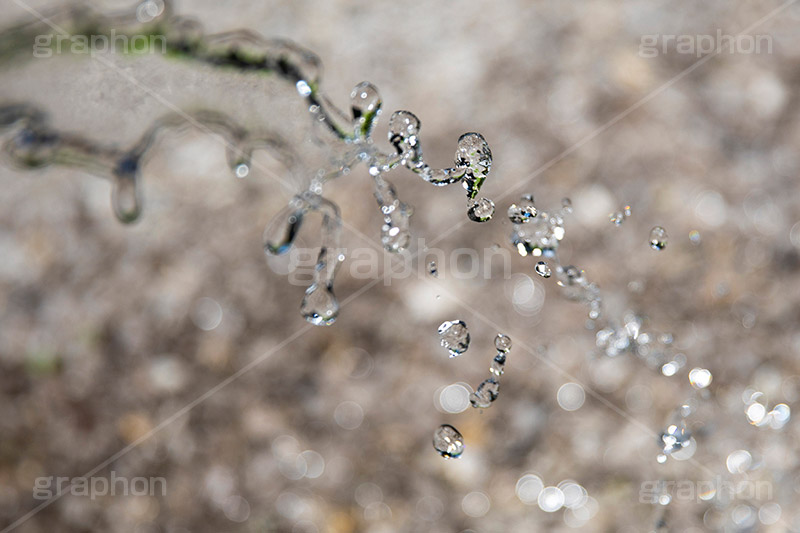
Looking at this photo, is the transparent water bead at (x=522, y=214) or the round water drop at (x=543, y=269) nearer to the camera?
the transparent water bead at (x=522, y=214)

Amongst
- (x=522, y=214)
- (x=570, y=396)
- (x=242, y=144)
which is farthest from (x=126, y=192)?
(x=570, y=396)

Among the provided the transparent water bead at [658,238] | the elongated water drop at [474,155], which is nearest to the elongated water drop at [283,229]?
the elongated water drop at [474,155]

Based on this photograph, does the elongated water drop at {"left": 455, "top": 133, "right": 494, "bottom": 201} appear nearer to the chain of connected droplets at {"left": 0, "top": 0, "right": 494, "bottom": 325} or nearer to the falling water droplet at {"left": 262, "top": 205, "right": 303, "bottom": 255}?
the chain of connected droplets at {"left": 0, "top": 0, "right": 494, "bottom": 325}

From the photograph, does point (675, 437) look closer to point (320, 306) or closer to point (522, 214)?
point (522, 214)

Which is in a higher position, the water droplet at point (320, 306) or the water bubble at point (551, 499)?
the water droplet at point (320, 306)

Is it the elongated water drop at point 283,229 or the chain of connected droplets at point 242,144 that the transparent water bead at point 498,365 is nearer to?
the chain of connected droplets at point 242,144

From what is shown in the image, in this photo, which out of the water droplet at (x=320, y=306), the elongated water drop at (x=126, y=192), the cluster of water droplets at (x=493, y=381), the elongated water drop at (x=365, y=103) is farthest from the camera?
the elongated water drop at (x=126, y=192)
